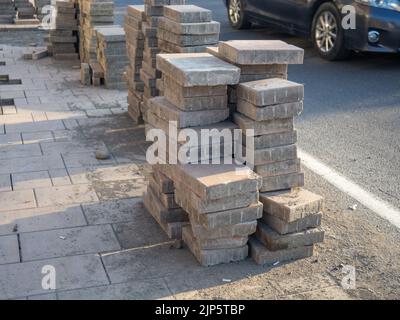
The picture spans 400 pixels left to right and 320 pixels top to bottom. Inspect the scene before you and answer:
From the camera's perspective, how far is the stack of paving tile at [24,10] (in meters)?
17.8

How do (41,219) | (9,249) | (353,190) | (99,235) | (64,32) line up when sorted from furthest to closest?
(64,32), (353,190), (41,219), (99,235), (9,249)

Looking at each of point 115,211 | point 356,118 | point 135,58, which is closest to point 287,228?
point 115,211

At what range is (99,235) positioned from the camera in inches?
212

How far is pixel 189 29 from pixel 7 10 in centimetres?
1253

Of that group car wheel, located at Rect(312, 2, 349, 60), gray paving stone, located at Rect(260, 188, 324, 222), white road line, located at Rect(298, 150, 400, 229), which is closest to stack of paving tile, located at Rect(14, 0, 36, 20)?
car wheel, located at Rect(312, 2, 349, 60)

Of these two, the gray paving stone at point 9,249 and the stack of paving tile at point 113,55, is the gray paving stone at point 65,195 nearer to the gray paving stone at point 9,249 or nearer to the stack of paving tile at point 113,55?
the gray paving stone at point 9,249

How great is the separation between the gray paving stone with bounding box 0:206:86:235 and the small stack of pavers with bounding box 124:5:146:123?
287 cm

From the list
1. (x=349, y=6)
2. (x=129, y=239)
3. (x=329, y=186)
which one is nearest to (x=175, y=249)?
(x=129, y=239)

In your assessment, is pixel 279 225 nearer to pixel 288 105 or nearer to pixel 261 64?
pixel 288 105

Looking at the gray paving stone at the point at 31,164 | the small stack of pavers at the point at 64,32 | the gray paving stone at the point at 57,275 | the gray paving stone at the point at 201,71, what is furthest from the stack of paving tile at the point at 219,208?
the small stack of pavers at the point at 64,32

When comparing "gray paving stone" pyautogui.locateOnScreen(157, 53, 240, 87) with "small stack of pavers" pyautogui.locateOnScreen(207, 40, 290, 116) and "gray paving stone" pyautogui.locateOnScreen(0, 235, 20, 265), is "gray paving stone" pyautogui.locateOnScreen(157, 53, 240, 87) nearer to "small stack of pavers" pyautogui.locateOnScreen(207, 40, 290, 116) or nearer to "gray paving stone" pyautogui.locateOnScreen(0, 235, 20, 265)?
"small stack of pavers" pyautogui.locateOnScreen(207, 40, 290, 116)

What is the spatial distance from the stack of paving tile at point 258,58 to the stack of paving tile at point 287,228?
904mm

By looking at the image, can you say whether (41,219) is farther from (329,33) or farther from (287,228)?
(329,33)

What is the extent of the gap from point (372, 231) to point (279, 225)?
102 cm
